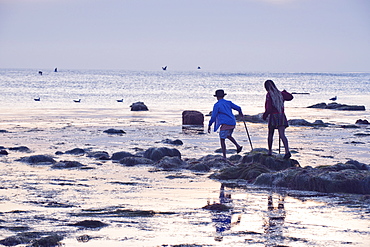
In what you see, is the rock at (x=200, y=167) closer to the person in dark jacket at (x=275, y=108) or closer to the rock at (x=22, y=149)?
the person in dark jacket at (x=275, y=108)

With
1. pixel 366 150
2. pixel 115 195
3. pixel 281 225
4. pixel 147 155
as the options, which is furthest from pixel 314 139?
pixel 281 225

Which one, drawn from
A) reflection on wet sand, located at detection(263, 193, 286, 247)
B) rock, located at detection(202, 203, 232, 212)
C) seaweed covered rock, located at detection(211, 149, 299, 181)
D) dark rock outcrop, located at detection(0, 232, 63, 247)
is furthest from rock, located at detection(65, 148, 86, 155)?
dark rock outcrop, located at detection(0, 232, 63, 247)

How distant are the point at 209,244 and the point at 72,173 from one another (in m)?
6.79

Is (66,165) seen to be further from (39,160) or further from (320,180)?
(320,180)

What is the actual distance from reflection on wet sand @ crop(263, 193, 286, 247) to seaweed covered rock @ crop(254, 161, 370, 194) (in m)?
1.16

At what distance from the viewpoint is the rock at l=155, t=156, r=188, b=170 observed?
14945mm

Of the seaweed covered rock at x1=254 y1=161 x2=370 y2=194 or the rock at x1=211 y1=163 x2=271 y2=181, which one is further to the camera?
the rock at x1=211 y1=163 x2=271 y2=181

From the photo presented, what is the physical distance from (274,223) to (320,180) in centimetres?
332

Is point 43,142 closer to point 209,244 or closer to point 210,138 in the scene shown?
point 210,138

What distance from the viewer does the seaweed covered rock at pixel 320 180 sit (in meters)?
11.4

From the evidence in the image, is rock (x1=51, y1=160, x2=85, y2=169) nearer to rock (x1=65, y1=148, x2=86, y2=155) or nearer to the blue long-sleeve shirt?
rock (x1=65, y1=148, x2=86, y2=155)

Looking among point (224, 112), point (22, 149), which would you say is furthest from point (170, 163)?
point (22, 149)

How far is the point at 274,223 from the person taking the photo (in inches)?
339

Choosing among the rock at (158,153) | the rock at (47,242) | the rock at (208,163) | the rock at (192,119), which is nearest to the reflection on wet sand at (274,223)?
the rock at (47,242)
